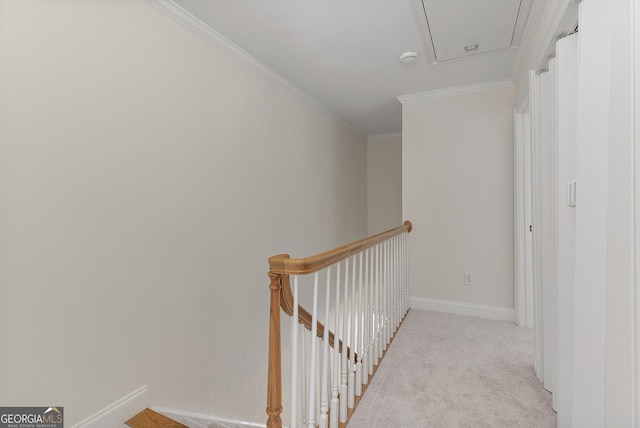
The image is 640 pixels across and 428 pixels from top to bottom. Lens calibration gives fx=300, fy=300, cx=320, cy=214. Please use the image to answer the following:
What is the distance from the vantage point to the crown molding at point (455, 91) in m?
2.93

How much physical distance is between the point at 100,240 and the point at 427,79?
2933 millimetres

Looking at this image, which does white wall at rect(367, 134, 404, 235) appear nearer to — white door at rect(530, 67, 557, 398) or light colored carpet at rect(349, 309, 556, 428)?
light colored carpet at rect(349, 309, 556, 428)

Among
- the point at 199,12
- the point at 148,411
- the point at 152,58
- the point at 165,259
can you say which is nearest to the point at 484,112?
the point at 199,12

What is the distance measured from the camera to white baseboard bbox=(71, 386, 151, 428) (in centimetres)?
147

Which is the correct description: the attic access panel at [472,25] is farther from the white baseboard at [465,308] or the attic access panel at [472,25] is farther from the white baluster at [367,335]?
the white baseboard at [465,308]

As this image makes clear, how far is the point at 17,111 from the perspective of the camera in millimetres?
1245

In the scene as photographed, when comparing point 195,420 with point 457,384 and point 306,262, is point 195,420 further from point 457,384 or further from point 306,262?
point 457,384

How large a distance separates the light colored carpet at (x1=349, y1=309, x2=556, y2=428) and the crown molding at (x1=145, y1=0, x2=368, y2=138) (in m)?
2.56

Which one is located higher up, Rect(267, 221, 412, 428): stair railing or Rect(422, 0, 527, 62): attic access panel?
Rect(422, 0, 527, 62): attic access panel

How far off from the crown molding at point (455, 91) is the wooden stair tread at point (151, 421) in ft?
11.2

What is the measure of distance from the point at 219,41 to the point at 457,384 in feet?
9.28

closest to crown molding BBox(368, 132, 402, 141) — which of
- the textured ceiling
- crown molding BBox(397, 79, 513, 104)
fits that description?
crown molding BBox(397, 79, 513, 104)

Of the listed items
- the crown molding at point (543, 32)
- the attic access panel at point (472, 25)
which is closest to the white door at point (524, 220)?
the crown molding at point (543, 32)

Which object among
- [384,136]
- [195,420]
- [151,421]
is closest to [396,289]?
[195,420]
